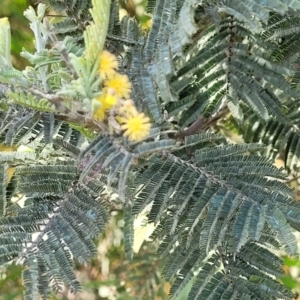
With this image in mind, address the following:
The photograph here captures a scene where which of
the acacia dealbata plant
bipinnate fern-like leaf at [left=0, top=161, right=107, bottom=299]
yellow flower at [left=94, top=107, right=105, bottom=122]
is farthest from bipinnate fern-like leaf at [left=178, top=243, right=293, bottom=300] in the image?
yellow flower at [left=94, top=107, right=105, bottom=122]

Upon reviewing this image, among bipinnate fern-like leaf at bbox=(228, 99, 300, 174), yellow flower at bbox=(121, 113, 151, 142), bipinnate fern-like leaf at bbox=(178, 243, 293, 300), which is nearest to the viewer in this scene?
yellow flower at bbox=(121, 113, 151, 142)

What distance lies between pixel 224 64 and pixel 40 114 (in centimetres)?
20

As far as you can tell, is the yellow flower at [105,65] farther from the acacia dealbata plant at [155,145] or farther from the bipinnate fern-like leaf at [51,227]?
the bipinnate fern-like leaf at [51,227]

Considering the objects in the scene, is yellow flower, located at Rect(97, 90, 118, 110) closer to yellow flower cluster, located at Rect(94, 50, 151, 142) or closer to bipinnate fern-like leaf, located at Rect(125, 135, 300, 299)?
yellow flower cluster, located at Rect(94, 50, 151, 142)

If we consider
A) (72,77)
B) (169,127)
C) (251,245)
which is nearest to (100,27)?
(72,77)

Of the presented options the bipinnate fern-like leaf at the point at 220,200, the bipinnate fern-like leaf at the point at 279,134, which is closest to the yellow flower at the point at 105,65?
the bipinnate fern-like leaf at the point at 220,200

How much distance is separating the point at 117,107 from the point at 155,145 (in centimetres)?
5

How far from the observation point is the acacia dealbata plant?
1.18 feet

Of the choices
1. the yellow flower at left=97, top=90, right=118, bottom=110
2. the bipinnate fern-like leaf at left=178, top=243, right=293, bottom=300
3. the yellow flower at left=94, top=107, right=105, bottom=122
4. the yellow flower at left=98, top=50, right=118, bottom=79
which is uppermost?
the yellow flower at left=98, top=50, right=118, bottom=79

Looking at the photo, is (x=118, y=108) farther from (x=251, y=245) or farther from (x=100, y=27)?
(x=251, y=245)

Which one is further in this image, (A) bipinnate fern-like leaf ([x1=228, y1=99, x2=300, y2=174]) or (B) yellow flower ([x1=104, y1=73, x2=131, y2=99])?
(A) bipinnate fern-like leaf ([x1=228, y1=99, x2=300, y2=174])

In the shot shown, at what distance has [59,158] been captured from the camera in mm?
542

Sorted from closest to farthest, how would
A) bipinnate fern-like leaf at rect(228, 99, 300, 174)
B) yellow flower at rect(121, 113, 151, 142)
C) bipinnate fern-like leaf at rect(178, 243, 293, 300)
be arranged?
1. yellow flower at rect(121, 113, 151, 142)
2. bipinnate fern-like leaf at rect(178, 243, 293, 300)
3. bipinnate fern-like leaf at rect(228, 99, 300, 174)

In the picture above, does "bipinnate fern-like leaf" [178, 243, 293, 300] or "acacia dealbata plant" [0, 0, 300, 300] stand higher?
"acacia dealbata plant" [0, 0, 300, 300]
